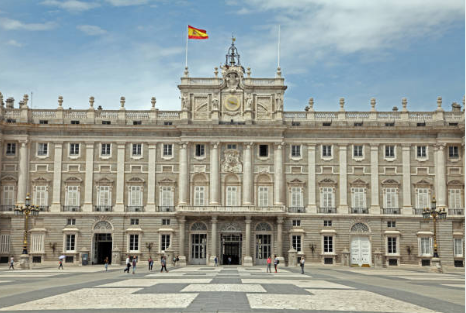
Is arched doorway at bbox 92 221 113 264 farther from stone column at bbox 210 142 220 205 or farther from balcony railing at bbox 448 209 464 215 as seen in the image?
balcony railing at bbox 448 209 464 215

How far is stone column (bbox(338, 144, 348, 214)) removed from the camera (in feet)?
195

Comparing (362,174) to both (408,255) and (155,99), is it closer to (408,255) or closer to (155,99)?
(408,255)

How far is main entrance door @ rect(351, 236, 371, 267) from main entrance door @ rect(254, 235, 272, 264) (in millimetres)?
8550

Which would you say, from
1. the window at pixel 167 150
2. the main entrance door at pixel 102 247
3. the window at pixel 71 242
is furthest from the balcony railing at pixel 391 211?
the window at pixel 71 242

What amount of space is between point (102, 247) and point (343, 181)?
2601cm

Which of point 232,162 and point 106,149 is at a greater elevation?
point 106,149

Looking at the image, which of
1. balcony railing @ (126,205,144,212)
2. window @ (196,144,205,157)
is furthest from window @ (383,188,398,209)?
balcony railing @ (126,205,144,212)

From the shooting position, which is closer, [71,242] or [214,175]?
[71,242]

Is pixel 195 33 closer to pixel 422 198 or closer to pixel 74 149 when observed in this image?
pixel 74 149

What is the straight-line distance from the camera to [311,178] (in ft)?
197

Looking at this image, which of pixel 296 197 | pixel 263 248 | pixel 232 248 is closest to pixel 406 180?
pixel 296 197

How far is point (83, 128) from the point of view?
60.2 meters

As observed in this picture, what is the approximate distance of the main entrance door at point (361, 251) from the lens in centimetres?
5869

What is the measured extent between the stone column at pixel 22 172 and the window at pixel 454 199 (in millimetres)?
43671
